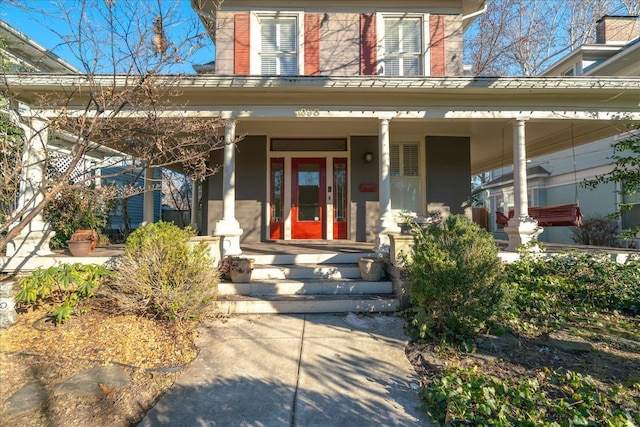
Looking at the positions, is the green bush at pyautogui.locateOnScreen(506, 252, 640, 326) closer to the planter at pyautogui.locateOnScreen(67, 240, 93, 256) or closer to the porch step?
the porch step

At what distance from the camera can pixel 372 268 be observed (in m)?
5.11

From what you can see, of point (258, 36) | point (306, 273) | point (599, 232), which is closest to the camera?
point (306, 273)

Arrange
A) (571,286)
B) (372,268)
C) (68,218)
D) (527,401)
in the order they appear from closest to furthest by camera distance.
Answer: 1. (527,401)
2. (571,286)
3. (372,268)
4. (68,218)

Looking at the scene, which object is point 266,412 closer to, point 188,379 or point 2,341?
point 188,379

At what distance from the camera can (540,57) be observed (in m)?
16.8

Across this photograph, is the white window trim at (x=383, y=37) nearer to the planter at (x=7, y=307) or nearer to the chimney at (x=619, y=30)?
the planter at (x=7, y=307)

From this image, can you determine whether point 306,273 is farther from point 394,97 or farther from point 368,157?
point 368,157

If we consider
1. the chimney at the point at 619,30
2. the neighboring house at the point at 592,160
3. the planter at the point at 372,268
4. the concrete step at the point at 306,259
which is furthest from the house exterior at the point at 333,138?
the chimney at the point at 619,30

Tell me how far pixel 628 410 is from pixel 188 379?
3.48 m

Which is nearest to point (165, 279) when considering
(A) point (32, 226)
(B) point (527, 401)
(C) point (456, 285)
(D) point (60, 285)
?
(D) point (60, 285)

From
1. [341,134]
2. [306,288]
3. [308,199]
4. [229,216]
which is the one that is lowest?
[306,288]

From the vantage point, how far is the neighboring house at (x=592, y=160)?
1022 centimetres

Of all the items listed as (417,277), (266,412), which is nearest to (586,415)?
(417,277)

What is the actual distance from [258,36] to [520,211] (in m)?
7.13
